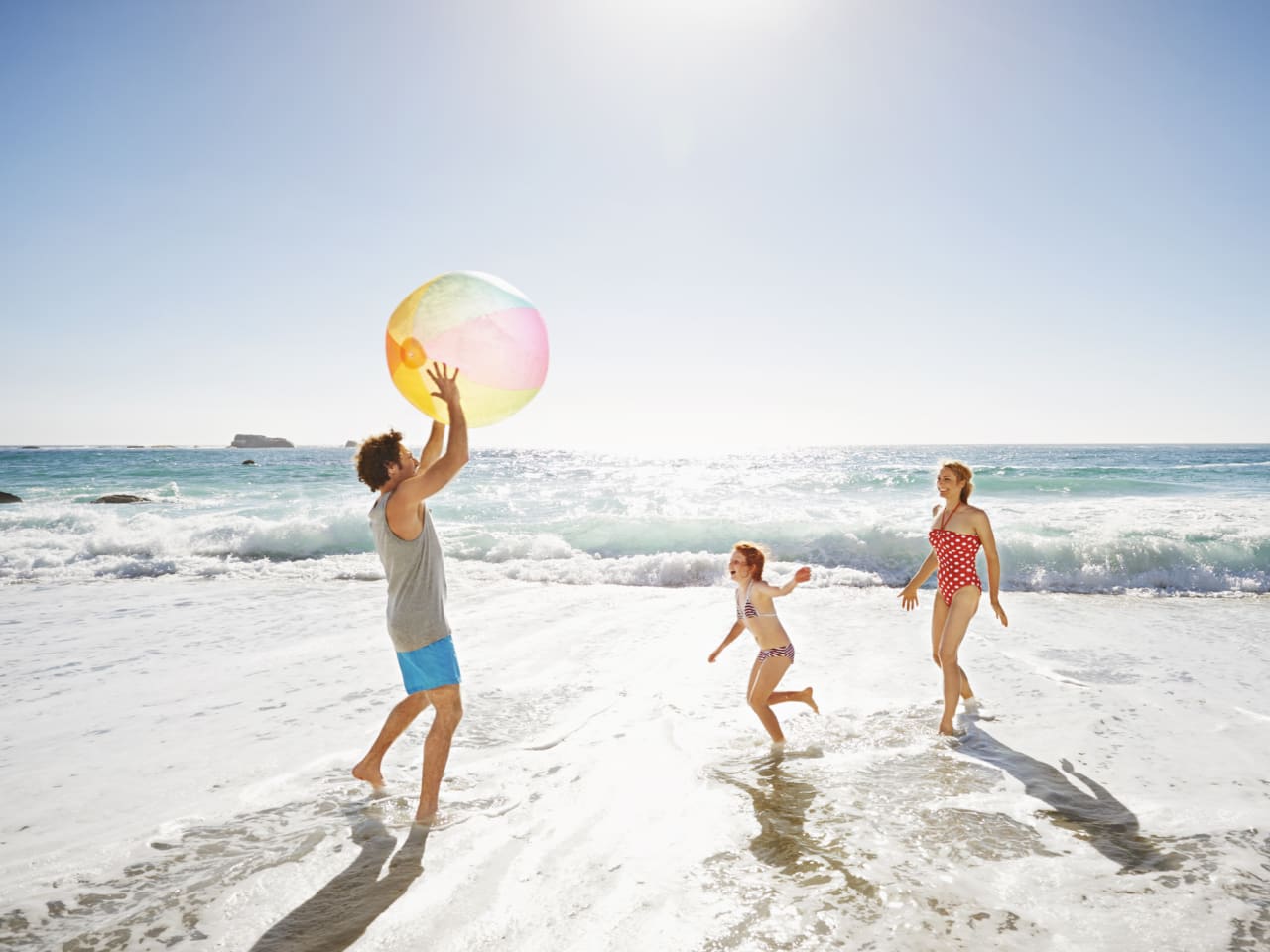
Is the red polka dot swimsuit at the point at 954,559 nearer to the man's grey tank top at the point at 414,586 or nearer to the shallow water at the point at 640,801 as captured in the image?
the shallow water at the point at 640,801

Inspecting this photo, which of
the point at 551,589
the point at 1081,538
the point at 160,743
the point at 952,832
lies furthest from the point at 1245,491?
the point at 160,743

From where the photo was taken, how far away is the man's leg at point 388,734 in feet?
13.6

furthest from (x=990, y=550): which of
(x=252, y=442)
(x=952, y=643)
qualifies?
(x=252, y=442)

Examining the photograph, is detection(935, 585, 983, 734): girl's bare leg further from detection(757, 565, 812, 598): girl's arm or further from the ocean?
detection(757, 565, 812, 598): girl's arm

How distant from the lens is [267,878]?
11.0 ft

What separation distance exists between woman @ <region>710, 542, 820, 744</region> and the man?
2.00m

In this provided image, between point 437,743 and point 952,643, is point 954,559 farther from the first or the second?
point 437,743

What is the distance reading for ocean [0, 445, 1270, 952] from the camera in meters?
3.07

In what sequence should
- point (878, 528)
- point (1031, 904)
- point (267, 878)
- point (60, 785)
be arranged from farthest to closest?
point (878, 528) < point (60, 785) < point (267, 878) < point (1031, 904)

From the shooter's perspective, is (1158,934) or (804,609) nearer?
(1158,934)

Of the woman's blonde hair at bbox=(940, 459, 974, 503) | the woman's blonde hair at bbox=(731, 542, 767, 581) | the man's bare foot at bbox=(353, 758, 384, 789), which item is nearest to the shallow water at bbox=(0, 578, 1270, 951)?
the man's bare foot at bbox=(353, 758, 384, 789)

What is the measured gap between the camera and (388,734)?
165 inches

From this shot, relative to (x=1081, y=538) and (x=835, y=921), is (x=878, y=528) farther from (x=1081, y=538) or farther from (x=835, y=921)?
(x=835, y=921)

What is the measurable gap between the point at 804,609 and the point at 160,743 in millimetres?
7760
